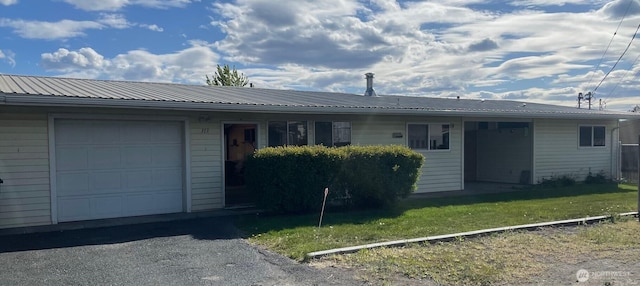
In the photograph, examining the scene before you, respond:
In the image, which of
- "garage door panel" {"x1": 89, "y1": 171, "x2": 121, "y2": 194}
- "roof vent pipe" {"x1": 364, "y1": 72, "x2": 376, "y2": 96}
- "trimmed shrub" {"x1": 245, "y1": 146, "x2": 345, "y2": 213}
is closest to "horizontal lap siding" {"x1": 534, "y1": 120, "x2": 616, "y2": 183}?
"roof vent pipe" {"x1": 364, "y1": 72, "x2": 376, "y2": 96}

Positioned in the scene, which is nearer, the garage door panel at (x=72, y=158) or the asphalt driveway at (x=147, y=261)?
the asphalt driveway at (x=147, y=261)

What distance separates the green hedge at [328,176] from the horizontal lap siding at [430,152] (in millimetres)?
2269

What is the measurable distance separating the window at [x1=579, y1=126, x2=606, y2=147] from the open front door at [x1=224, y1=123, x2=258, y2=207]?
11.6 m

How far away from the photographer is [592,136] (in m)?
18.2

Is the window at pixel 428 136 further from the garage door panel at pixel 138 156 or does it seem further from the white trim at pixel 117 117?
the garage door panel at pixel 138 156

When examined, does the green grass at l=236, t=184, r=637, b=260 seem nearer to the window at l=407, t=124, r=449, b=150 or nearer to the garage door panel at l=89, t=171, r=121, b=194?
the window at l=407, t=124, r=449, b=150

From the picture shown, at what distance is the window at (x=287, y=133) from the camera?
487 inches

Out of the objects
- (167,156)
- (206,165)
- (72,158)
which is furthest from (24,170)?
(206,165)

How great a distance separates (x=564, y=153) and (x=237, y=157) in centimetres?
1096

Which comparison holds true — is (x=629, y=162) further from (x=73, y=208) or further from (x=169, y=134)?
(x=73, y=208)

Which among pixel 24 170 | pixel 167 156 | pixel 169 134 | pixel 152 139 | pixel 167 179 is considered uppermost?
pixel 169 134

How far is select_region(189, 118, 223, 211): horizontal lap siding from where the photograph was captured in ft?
36.6

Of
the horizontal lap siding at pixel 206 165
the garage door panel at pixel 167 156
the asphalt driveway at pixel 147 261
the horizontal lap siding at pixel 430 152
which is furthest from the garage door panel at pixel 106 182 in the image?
the horizontal lap siding at pixel 430 152

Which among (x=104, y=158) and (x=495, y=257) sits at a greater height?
(x=104, y=158)
